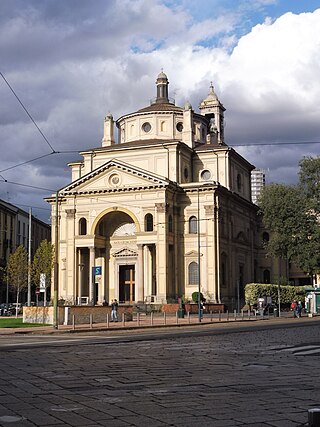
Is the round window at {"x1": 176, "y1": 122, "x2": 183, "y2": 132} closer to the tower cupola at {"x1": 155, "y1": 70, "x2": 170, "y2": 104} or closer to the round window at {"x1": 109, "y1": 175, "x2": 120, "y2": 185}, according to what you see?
the tower cupola at {"x1": 155, "y1": 70, "x2": 170, "y2": 104}

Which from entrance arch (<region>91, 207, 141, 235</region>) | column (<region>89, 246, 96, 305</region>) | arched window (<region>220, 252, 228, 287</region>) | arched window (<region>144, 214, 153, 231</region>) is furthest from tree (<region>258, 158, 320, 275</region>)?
column (<region>89, 246, 96, 305</region>)

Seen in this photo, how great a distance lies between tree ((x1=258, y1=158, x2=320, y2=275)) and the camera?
6412 cm

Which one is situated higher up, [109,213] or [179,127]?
[179,127]

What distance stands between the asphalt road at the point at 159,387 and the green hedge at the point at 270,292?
46.5 meters

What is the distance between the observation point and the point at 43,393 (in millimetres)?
10672

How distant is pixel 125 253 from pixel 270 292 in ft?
53.5

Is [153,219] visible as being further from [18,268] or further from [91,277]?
[18,268]

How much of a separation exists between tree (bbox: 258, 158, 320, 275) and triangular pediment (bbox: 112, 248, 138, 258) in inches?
578

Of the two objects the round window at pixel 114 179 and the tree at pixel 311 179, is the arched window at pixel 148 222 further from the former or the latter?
the tree at pixel 311 179

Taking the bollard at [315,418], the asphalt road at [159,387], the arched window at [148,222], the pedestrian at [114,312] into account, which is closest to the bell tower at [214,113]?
the arched window at [148,222]

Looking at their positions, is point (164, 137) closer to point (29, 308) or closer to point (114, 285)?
point (114, 285)

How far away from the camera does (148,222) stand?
6644 cm

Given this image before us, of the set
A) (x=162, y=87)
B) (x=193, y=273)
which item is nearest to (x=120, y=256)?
(x=193, y=273)

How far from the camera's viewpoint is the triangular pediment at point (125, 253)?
68438mm
